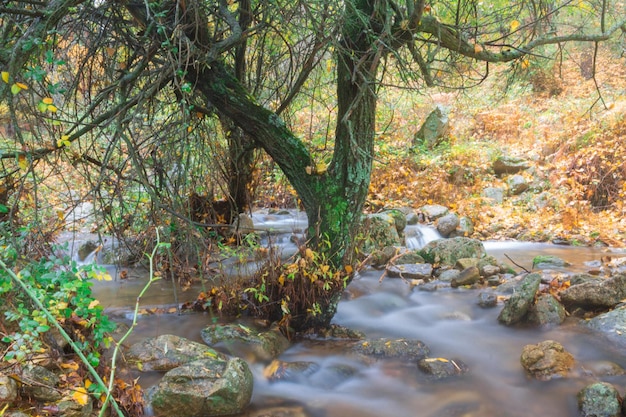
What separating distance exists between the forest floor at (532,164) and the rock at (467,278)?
2.64 meters

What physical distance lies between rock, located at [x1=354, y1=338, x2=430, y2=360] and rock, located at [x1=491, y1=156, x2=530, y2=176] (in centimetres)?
825

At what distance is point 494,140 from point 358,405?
11.3 meters

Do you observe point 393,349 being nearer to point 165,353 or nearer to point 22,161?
point 165,353

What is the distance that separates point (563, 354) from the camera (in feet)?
13.6

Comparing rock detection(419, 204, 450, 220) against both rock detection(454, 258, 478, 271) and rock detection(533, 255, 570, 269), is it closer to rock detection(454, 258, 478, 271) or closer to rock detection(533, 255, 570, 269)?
rock detection(533, 255, 570, 269)

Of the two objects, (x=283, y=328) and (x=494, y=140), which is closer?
(x=283, y=328)

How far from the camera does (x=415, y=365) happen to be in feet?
14.2

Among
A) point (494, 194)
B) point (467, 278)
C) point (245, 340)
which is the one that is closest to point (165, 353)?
point (245, 340)

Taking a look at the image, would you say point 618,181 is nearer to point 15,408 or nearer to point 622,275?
point 622,275

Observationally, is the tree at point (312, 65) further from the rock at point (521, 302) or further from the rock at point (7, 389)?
the rock at point (521, 302)

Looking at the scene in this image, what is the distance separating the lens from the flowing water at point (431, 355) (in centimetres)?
379

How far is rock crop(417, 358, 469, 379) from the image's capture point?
4164mm

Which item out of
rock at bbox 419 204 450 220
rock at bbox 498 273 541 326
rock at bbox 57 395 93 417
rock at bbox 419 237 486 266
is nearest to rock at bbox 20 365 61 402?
rock at bbox 57 395 93 417

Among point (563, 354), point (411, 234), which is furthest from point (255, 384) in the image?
point (411, 234)
